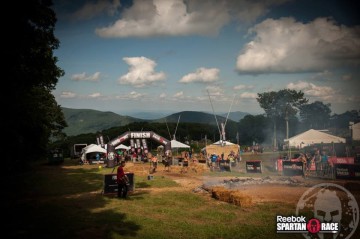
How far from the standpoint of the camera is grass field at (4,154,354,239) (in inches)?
427

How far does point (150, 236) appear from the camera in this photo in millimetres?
10492

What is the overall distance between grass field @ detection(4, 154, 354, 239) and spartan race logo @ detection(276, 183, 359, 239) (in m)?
0.64

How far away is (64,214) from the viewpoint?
13531 millimetres

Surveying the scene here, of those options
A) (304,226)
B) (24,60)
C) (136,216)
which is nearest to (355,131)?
(304,226)

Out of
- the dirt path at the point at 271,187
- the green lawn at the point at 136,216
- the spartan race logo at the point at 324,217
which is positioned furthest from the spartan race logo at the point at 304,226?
the dirt path at the point at 271,187

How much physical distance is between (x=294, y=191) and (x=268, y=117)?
365ft

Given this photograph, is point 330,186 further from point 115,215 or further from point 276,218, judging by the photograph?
point 115,215

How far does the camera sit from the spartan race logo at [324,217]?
10.6 metres

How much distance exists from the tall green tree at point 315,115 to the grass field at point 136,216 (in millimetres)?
155395

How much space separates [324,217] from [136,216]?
8.26 metres

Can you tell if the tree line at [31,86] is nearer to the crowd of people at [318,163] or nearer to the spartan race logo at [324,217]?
the spartan race logo at [324,217]

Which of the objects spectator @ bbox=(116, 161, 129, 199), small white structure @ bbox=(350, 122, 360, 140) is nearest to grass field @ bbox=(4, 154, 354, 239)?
spectator @ bbox=(116, 161, 129, 199)

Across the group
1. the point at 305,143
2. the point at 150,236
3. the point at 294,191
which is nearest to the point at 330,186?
the point at 294,191

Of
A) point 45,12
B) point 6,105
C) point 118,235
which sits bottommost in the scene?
point 118,235
